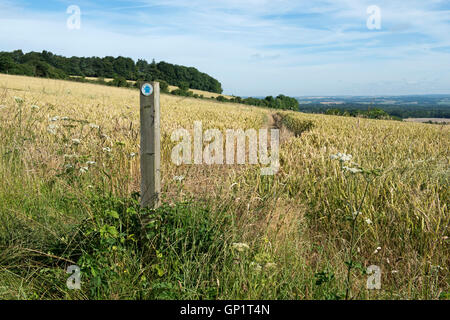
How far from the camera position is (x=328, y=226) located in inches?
143

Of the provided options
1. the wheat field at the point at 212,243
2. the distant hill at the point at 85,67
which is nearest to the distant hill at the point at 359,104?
the wheat field at the point at 212,243

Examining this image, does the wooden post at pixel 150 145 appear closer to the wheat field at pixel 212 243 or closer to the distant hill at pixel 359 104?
the wheat field at pixel 212 243

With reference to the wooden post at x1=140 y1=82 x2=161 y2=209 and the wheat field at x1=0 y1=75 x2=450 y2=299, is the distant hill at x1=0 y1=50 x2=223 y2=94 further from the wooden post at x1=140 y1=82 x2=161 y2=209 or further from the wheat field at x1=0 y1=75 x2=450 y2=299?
the wooden post at x1=140 y1=82 x2=161 y2=209

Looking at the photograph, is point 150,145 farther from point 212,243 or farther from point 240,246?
point 240,246

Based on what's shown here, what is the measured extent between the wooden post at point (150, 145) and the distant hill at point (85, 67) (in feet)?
160

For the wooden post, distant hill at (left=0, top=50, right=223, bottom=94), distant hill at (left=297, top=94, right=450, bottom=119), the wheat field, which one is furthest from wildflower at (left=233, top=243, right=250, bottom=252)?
distant hill at (left=0, top=50, right=223, bottom=94)

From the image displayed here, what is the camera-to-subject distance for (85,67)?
63.8 meters

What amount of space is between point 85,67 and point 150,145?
6862 cm

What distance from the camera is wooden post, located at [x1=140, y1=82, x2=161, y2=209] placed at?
9.08 feet

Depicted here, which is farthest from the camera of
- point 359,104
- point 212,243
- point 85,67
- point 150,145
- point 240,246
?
point 85,67

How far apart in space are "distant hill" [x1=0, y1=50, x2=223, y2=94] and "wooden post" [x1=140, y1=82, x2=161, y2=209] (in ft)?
160

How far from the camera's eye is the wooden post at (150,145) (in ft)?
9.08

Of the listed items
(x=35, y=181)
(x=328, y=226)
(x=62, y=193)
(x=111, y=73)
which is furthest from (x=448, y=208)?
(x=111, y=73)

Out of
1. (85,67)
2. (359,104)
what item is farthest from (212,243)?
(85,67)
